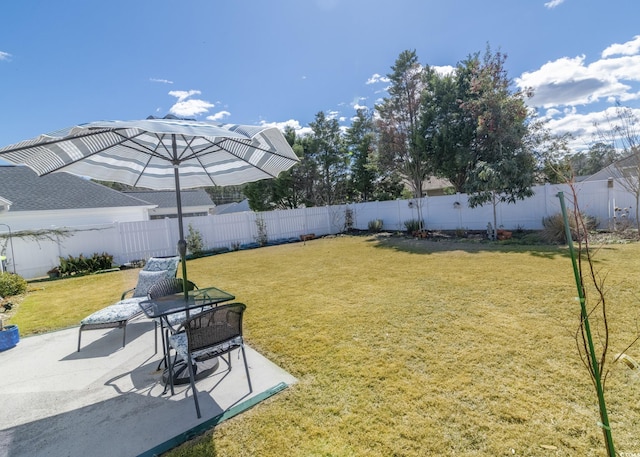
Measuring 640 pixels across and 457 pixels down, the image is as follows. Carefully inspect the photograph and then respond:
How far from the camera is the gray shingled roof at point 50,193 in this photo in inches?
483

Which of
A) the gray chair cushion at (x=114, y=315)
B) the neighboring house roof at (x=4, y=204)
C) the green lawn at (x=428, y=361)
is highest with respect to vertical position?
the neighboring house roof at (x=4, y=204)

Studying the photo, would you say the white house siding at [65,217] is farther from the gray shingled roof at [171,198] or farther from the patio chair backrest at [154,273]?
the patio chair backrest at [154,273]

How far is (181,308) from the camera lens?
9.27ft

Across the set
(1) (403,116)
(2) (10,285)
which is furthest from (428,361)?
(1) (403,116)

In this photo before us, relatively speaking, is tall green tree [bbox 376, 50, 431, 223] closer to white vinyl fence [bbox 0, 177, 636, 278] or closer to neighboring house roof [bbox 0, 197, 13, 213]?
white vinyl fence [bbox 0, 177, 636, 278]

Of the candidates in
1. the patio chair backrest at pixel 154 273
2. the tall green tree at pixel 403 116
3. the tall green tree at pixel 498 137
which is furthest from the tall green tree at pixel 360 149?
the patio chair backrest at pixel 154 273

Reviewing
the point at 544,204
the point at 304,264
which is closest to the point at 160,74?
the point at 304,264

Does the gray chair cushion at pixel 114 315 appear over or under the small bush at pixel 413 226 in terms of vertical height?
under

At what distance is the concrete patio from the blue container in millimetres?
143

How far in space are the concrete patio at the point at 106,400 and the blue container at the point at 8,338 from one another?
0.47 feet

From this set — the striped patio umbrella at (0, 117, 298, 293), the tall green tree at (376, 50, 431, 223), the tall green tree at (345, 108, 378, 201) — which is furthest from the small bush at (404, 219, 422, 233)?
the striped patio umbrella at (0, 117, 298, 293)

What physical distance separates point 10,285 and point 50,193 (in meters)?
9.16

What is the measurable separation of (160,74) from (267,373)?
1017 centimetres

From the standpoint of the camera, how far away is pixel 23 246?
8602mm
